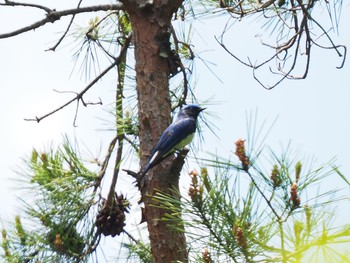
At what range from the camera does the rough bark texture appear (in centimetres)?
285

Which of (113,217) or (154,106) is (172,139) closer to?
(154,106)

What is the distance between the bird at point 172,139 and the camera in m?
2.90

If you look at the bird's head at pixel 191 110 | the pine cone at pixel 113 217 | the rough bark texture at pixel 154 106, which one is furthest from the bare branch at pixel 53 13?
the pine cone at pixel 113 217

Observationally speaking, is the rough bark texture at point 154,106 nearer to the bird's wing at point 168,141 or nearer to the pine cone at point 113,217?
the bird's wing at point 168,141

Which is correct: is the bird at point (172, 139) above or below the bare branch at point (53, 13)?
below

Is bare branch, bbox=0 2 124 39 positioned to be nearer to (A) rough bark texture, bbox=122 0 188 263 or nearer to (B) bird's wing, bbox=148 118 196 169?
(A) rough bark texture, bbox=122 0 188 263

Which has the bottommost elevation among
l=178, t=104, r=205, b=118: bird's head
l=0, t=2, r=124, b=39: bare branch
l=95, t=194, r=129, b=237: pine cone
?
l=95, t=194, r=129, b=237: pine cone

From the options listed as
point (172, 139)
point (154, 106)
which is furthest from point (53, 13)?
point (172, 139)

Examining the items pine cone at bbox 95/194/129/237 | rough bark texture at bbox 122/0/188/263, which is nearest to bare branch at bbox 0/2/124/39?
rough bark texture at bbox 122/0/188/263

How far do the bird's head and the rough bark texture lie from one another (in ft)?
0.90

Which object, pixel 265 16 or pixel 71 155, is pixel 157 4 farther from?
pixel 71 155

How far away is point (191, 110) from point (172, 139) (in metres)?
0.53

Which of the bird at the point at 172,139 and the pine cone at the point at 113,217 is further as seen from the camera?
the pine cone at the point at 113,217

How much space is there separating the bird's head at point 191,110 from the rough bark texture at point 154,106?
0.90 feet
